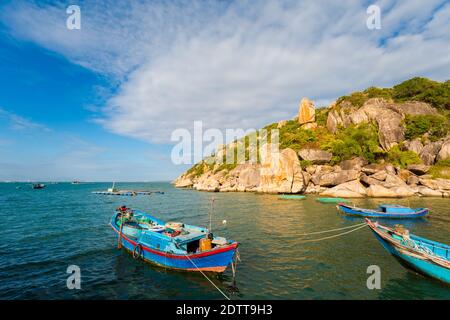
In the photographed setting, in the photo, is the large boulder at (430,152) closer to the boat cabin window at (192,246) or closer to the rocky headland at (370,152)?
the rocky headland at (370,152)

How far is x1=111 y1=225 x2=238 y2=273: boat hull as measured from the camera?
42.3 feet

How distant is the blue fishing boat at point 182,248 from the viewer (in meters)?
13.1

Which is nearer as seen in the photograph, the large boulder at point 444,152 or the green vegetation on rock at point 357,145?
the large boulder at point 444,152

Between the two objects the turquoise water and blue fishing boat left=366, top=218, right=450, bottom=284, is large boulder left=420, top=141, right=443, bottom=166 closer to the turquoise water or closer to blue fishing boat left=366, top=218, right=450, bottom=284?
the turquoise water

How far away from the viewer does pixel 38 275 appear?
575 inches

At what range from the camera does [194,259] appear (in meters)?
13.6

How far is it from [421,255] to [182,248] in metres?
13.5

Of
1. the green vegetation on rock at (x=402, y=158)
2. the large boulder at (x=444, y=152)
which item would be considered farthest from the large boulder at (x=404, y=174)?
the large boulder at (x=444, y=152)

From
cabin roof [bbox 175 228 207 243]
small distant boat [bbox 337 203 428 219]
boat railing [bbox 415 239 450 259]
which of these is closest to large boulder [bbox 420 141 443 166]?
small distant boat [bbox 337 203 428 219]

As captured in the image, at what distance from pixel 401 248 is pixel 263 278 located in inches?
314

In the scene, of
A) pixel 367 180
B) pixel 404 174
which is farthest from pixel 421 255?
pixel 404 174

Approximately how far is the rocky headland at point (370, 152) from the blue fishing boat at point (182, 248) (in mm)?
45824
